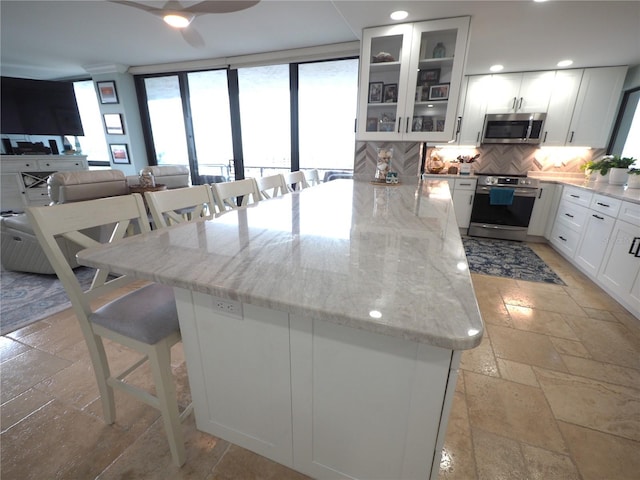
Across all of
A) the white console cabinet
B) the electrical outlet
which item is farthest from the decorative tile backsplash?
the white console cabinet

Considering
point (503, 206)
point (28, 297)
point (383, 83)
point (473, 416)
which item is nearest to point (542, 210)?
point (503, 206)

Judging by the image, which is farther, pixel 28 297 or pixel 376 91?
pixel 376 91

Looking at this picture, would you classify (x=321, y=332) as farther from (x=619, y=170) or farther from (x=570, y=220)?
(x=619, y=170)

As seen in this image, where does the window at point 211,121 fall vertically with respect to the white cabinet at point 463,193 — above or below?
A: above

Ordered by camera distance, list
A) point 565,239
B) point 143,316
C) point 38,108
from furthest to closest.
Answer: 1. point 38,108
2. point 565,239
3. point 143,316

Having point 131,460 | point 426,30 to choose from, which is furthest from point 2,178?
point 426,30

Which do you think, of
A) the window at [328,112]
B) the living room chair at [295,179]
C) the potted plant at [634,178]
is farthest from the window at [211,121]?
the potted plant at [634,178]

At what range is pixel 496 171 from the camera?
14.0ft

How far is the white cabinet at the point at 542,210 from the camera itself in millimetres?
3607

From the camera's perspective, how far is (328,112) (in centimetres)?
406

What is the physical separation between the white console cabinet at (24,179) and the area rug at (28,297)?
115 inches

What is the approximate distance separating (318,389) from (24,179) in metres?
6.49

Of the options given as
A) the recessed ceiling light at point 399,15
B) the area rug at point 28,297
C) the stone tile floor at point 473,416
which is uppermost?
the recessed ceiling light at point 399,15

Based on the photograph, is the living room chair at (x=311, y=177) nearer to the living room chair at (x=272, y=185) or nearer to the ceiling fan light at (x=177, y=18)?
the living room chair at (x=272, y=185)
